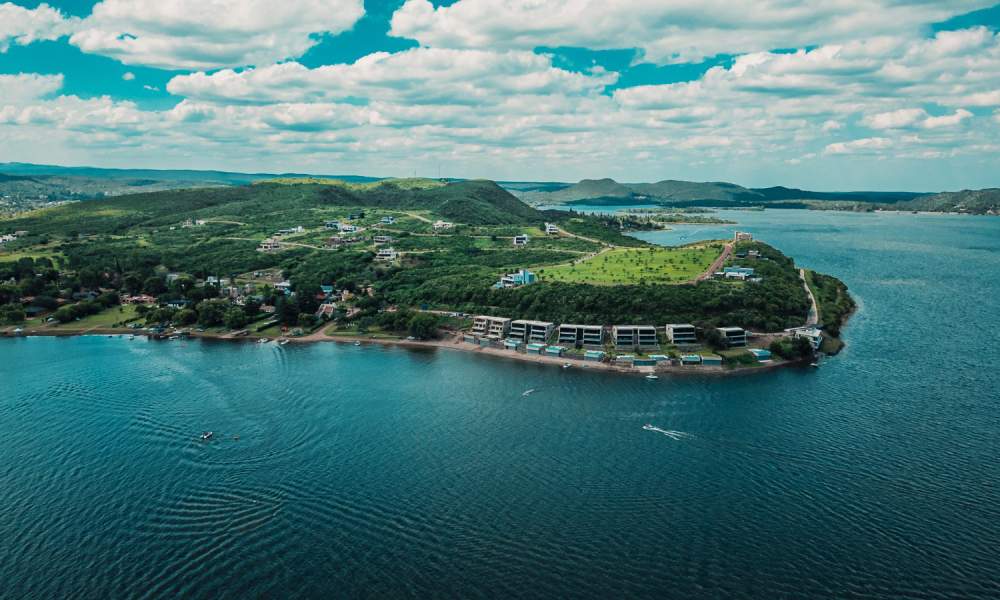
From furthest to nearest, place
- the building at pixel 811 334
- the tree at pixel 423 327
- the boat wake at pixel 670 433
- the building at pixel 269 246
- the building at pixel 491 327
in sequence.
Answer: the building at pixel 269 246
the tree at pixel 423 327
the building at pixel 491 327
the building at pixel 811 334
the boat wake at pixel 670 433

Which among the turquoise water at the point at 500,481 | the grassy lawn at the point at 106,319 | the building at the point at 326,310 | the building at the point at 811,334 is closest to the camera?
the turquoise water at the point at 500,481

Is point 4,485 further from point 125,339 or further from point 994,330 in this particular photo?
point 994,330

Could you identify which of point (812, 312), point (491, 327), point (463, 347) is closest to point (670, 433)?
point (463, 347)

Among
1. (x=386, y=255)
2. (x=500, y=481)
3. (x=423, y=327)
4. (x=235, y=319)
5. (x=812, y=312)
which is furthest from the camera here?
(x=386, y=255)

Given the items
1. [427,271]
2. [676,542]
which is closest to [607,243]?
[427,271]

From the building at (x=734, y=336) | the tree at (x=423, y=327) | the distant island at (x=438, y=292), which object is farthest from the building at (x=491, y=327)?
the building at (x=734, y=336)

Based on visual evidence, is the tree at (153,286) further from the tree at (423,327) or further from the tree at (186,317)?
the tree at (423,327)

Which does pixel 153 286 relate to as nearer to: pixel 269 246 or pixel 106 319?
pixel 106 319
